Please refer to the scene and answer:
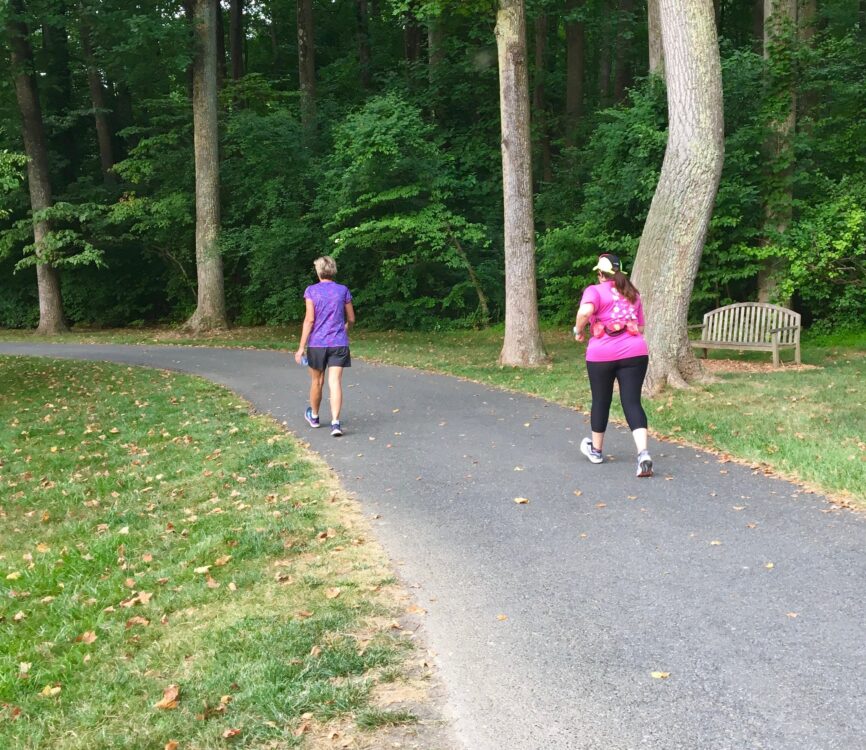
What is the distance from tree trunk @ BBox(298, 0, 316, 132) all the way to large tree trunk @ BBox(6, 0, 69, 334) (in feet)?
28.9

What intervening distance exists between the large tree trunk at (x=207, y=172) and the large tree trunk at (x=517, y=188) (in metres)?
12.7

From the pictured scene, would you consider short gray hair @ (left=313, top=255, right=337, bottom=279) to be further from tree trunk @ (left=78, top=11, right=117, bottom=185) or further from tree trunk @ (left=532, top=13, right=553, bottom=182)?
tree trunk @ (left=78, top=11, right=117, bottom=185)

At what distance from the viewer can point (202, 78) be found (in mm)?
24312

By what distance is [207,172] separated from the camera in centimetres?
2464

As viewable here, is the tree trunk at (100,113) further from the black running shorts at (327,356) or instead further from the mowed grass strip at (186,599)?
the mowed grass strip at (186,599)

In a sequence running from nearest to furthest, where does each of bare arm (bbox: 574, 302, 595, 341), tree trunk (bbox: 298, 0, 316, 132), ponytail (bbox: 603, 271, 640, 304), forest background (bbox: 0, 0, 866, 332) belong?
1. bare arm (bbox: 574, 302, 595, 341)
2. ponytail (bbox: 603, 271, 640, 304)
3. forest background (bbox: 0, 0, 866, 332)
4. tree trunk (bbox: 298, 0, 316, 132)

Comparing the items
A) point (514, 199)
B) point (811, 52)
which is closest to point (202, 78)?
point (514, 199)

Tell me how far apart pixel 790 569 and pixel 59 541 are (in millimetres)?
5517

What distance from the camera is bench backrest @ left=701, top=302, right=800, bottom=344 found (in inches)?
574

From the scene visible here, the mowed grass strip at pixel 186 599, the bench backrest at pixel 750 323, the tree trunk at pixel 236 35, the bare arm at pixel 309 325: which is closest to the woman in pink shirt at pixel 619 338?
the mowed grass strip at pixel 186 599

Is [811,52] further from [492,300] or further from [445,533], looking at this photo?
[445,533]

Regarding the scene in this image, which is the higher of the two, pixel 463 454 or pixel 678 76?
pixel 678 76

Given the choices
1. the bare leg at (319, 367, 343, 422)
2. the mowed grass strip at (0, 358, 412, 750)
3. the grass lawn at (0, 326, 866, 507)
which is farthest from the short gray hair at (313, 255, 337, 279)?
the grass lawn at (0, 326, 866, 507)

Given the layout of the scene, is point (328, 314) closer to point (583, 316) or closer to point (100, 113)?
point (583, 316)
